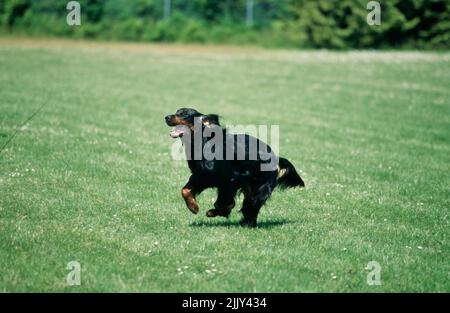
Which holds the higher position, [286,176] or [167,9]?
[167,9]

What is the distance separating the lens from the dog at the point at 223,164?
6961 mm

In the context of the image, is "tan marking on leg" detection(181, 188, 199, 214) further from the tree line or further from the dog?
the tree line

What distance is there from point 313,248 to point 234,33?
3396 cm

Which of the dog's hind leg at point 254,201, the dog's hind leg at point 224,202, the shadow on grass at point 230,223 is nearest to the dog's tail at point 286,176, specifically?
the dog's hind leg at point 254,201

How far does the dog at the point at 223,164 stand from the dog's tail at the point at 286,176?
0.04ft

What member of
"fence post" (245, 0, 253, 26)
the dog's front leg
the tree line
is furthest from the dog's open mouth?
"fence post" (245, 0, 253, 26)

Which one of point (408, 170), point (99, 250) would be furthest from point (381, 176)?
point (99, 250)

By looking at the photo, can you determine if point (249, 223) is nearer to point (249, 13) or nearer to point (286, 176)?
point (286, 176)

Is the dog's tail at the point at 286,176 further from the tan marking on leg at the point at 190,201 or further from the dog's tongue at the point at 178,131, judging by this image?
the dog's tongue at the point at 178,131

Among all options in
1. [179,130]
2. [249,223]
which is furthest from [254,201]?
[179,130]

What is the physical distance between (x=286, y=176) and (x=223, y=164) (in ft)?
2.94

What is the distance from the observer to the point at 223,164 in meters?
7.03
